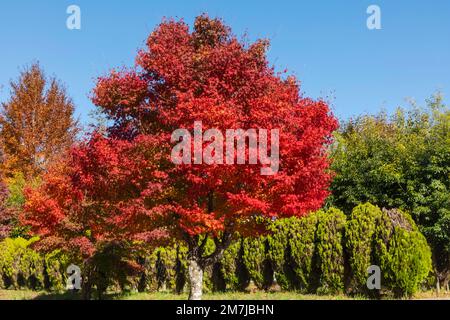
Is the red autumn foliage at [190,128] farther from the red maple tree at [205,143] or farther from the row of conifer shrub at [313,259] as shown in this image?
the row of conifer shrub at [313,259]

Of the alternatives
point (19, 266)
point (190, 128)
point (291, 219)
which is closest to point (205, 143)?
point (190, 128)

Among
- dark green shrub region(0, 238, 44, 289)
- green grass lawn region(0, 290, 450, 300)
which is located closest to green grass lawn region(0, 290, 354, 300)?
green grass lawn region(0, 290, 450, 300)

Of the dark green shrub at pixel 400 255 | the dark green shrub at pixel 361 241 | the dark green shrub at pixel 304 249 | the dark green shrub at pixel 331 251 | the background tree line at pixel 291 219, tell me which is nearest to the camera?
the background tree line at pixel 291 219

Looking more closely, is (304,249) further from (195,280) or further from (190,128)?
(190,128)

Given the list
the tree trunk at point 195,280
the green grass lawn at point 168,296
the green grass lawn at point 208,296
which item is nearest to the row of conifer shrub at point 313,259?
the green grass lawn at point 208,296

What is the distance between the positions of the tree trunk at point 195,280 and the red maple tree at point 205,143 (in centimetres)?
3

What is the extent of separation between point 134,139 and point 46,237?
627 cm

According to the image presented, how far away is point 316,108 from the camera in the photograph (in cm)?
1432

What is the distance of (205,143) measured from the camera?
12.3 m

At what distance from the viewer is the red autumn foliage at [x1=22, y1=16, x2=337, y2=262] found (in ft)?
42.0

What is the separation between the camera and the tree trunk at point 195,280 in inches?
600

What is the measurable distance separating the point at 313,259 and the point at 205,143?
8.58m

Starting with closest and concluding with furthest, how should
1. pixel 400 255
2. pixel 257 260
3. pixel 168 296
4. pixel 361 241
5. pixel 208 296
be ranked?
pixel 400 255
pixel 361 241
pixel 208 296
pixel 168 296
pixel 257 260
